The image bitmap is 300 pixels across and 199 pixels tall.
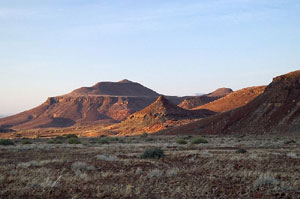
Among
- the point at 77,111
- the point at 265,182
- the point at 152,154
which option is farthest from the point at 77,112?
the point at 265,182

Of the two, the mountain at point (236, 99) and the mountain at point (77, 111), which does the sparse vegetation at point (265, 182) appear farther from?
the mountain at point (77, 111)

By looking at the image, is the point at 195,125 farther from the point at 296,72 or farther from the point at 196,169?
the point at 196,169

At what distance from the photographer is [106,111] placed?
175m

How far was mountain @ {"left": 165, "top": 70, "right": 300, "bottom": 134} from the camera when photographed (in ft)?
190

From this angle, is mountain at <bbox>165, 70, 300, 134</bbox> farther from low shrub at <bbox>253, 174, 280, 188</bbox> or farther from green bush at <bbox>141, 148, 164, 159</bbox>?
low shrub at <bbox>253, 174, 280, 188</bbox>

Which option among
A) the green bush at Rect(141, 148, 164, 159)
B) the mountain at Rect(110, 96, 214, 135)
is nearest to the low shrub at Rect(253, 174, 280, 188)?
the green bush at Rect(141, 148, 164, 159)

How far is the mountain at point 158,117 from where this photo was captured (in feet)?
320

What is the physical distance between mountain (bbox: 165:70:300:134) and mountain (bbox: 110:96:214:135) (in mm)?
21985

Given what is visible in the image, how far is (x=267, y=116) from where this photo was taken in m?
62.4

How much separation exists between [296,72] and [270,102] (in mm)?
10307

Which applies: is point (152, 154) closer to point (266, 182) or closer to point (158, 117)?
point (266, 182)

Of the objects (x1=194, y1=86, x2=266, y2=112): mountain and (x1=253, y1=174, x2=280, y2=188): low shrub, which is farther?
(x1=194, y1=86, x2=266, y2=112): mountain

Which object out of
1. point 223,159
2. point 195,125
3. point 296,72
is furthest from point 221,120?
point 223,159

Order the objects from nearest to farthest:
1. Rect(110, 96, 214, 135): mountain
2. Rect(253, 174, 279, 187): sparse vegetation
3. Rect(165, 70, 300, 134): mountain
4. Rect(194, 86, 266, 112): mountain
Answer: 1. Rect(253, 174, 279, 187): sparse vegetation
2. Rect(165, 70, 300, 134): mountain
3. Rect(110, 96, 214, 135): mountain
4. Rect(194, 86, 266, 112): mountain
